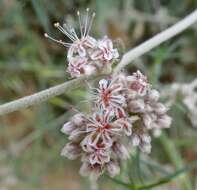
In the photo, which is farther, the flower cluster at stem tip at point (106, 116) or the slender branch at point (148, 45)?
the slender branch at point (148, 45)

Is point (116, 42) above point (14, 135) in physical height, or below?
below

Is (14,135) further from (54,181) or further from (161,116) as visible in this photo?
(161,116)

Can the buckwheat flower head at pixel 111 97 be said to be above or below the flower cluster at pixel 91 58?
below

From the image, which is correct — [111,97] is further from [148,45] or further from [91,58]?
[148,45]

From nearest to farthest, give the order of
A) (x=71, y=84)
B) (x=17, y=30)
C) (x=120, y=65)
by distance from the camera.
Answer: (x=71, y=84) < (x=120, y=65) < (x=17, y=30)

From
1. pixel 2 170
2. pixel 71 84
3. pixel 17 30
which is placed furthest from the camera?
pixel 17 30

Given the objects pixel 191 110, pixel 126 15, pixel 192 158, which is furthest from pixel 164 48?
pixel 192 158

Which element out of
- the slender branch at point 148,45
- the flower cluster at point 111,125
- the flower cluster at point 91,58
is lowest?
the flower cluster at point 111,125

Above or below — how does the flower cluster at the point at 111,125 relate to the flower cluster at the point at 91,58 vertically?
below

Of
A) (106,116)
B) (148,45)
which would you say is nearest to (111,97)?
(106,116)
